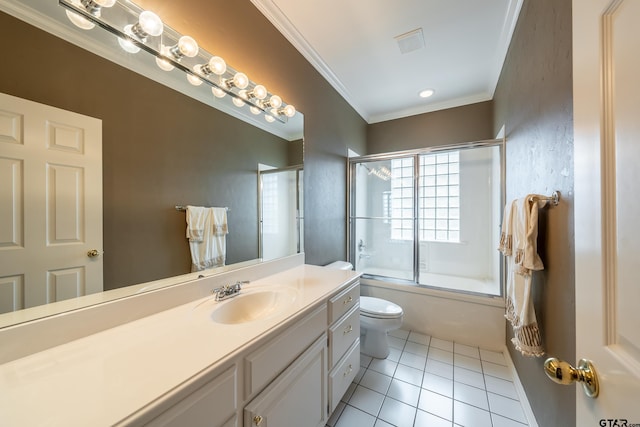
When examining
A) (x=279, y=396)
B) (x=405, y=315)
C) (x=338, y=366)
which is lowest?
(x=405, y=315)

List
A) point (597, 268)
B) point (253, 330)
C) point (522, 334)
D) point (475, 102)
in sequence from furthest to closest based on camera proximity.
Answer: point (475, 102)
point (522, 334)
point (253, 330)
point (597, 268)

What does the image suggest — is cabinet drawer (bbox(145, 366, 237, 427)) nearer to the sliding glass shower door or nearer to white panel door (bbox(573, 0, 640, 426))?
white panel door (bbox(573, 0, 640, 426))

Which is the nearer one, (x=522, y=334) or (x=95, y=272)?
(x=95, y=272)

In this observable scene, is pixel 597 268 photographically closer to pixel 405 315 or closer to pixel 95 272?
pixel 95 272

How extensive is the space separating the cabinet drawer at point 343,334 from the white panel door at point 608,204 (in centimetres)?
94

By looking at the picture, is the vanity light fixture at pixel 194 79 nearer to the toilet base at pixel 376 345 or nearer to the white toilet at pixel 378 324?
the white toilet at pixel 378 324

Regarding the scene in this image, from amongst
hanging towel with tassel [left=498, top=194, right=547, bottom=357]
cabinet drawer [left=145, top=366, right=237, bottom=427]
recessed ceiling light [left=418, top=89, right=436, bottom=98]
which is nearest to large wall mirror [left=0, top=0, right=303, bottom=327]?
cabinet drawer [left=145, top=366, right=237, bottom=427]

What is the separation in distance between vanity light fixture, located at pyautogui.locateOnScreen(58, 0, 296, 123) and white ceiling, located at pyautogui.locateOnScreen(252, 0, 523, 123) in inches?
24.5

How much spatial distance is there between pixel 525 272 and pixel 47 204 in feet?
6.46

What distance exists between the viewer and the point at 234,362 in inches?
28.0

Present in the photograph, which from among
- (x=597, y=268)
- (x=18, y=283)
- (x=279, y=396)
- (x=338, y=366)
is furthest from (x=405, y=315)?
(x=18, y=283)

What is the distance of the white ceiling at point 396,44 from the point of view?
1531 millimetres

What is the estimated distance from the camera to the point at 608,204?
43 centimetres

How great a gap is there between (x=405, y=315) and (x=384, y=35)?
2539mm
